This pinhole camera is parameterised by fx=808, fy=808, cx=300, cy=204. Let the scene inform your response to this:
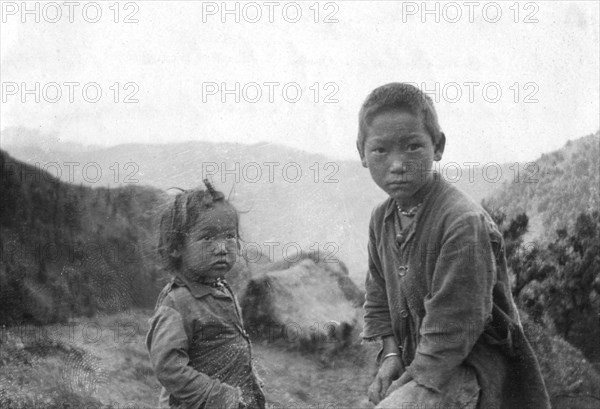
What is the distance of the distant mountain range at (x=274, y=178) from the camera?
269 inches

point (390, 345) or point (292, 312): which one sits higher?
point (390, 345)

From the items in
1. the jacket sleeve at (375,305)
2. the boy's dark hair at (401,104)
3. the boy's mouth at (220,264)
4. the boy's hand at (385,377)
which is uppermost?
the boy's dark hair at (401,104)

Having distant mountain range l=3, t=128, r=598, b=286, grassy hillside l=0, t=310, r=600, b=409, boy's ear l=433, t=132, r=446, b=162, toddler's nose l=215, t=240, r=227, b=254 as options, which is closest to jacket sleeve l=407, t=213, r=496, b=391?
boy's ear l=433, t=132, r=446, b=162

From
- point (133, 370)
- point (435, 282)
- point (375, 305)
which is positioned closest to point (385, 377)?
point (375, 305)

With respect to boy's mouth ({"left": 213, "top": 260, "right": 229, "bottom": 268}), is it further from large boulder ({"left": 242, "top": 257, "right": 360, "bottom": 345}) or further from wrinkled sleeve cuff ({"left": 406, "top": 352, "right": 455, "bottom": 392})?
large boulder ({"left": 242, "top": 257, "right": 360, "bottom": 345})

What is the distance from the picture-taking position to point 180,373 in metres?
3.47

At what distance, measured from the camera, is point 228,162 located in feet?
22.9

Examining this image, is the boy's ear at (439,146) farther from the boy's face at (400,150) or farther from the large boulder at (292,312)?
the large boulder at (292,312)

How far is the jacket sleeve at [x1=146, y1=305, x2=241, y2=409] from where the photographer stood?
137 inches

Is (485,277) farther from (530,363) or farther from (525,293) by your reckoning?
(525,293)

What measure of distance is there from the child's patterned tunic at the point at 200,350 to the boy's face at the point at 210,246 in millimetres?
79

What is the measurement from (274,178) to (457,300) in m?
4.19

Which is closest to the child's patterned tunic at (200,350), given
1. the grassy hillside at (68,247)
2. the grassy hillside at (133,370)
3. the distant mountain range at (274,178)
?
the grassy hillside at (133,370)

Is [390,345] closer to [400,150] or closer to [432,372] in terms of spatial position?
[432,372]
